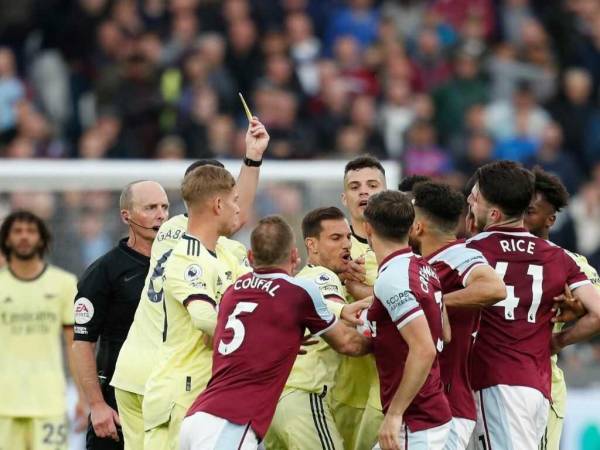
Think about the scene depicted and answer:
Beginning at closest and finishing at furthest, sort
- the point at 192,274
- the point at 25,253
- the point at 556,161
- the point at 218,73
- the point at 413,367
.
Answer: the point at 413,367, the point at 192,274, the point at 25,253, the point at 556,161, the point at 218,73

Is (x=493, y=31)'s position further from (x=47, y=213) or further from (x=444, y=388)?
(x=444, y=388)

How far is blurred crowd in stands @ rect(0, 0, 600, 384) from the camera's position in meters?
16.0

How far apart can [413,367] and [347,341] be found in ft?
1.68

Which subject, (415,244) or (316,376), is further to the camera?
(316,376)

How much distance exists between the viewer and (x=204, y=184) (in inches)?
306

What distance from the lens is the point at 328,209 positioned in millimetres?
8328

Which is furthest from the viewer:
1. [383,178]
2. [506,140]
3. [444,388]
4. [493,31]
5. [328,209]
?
[493,31]

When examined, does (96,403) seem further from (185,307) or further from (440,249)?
(440,249)

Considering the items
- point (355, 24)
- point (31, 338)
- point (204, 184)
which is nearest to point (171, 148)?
point (355, 24)

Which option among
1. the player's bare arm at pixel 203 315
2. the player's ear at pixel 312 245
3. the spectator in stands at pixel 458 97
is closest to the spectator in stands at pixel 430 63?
the spectator in stands at pixel 458 97

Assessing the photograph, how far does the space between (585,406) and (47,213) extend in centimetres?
490

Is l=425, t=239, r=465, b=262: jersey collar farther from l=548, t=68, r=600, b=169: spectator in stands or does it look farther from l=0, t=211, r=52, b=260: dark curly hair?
l=548, t=68, r=600, b=169: spectator in stands

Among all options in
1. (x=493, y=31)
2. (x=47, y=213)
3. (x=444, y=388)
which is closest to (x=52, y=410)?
(x=47, y=213)

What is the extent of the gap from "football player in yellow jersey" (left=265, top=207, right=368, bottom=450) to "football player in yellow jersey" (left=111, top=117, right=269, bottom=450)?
0.43 meters
